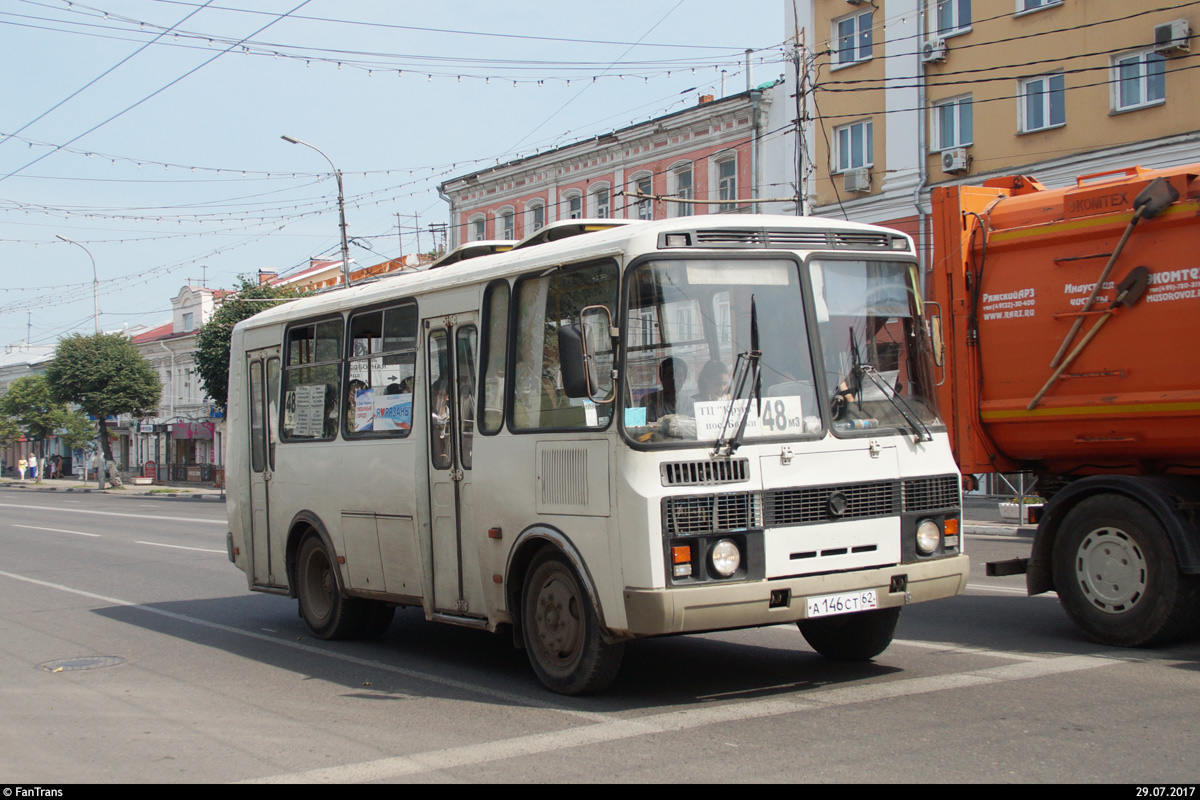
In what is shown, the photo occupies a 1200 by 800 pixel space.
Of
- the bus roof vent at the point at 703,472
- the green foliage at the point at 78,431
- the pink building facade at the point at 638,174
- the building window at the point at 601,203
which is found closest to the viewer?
the bus roof vent at the point at 703,472

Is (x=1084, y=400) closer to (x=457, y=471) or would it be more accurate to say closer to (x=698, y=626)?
(x=698, y=626)

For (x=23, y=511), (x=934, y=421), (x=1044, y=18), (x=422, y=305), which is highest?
(x=1044, y=18)

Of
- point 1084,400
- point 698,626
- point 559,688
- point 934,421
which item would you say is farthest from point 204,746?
point 1084,400

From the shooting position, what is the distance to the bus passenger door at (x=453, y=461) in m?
8.05

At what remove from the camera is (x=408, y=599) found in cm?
872

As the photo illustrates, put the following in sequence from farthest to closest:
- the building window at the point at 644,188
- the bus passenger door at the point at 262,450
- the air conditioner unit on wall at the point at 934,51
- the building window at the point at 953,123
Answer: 1. the building window at the point at 644,188
2. the air conditioner unit on wall at the point at 934,51
3. the building window at the point at 953,123
4. the bus passenger door at the point at 262,450

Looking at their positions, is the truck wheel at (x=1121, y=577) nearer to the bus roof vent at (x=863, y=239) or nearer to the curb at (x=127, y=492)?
the bus roof vent at (x=863, y=239)

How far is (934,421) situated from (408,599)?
3916mm

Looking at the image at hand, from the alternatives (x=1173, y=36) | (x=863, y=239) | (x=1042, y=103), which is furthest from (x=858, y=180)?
(x=863, y=239)

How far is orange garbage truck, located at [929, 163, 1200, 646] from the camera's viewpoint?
8.00m

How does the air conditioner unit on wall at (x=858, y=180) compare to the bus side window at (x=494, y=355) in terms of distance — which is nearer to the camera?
the bus side window at (x=494, y=355)

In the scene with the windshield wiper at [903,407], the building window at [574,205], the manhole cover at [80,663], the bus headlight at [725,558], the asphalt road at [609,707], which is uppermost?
the building window at [574,205]

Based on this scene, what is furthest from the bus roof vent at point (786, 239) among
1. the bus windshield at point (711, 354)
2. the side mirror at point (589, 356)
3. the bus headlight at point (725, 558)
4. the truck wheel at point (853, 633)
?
the truck wheel at point (853, 633)

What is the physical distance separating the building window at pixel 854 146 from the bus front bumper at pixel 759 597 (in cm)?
2370
